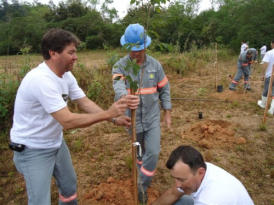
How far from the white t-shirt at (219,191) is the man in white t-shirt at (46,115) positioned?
0.73 meters

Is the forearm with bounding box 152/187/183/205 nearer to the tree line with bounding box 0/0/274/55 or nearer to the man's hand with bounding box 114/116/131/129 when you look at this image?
the man's hand with bounding box 114/116/131/129

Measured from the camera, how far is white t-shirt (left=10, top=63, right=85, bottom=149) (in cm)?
150

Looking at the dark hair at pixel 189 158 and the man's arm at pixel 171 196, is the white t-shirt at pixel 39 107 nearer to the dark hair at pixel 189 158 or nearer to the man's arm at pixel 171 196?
the dark hair at pixel 189 158

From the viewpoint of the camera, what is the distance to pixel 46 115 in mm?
1669

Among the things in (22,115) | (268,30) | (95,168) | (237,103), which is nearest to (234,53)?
(268,30)

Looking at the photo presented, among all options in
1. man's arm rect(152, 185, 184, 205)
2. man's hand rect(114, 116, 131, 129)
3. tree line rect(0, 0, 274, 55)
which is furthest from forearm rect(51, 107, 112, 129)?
tree line rect(0, 0, 274, 55)

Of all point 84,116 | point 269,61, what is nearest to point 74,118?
point 84,116

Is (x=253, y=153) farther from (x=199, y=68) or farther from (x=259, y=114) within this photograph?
(x=199, y=68)

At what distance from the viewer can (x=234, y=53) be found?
18.3 metres

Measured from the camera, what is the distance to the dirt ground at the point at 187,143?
2.78m

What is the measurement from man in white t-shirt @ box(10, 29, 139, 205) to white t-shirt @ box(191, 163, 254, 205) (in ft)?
2.40

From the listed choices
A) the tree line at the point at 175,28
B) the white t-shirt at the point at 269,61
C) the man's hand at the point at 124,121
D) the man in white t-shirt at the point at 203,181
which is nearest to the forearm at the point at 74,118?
the man's hand at the point at 124,121

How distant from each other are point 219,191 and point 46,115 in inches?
52.8

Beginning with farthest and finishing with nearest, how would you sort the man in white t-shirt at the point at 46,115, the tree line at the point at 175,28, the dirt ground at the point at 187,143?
1. the tree line at the point at 175,28
2. the dirt ground at the point at 187,143
3. the man in white t-shirt at the point at 46,115
